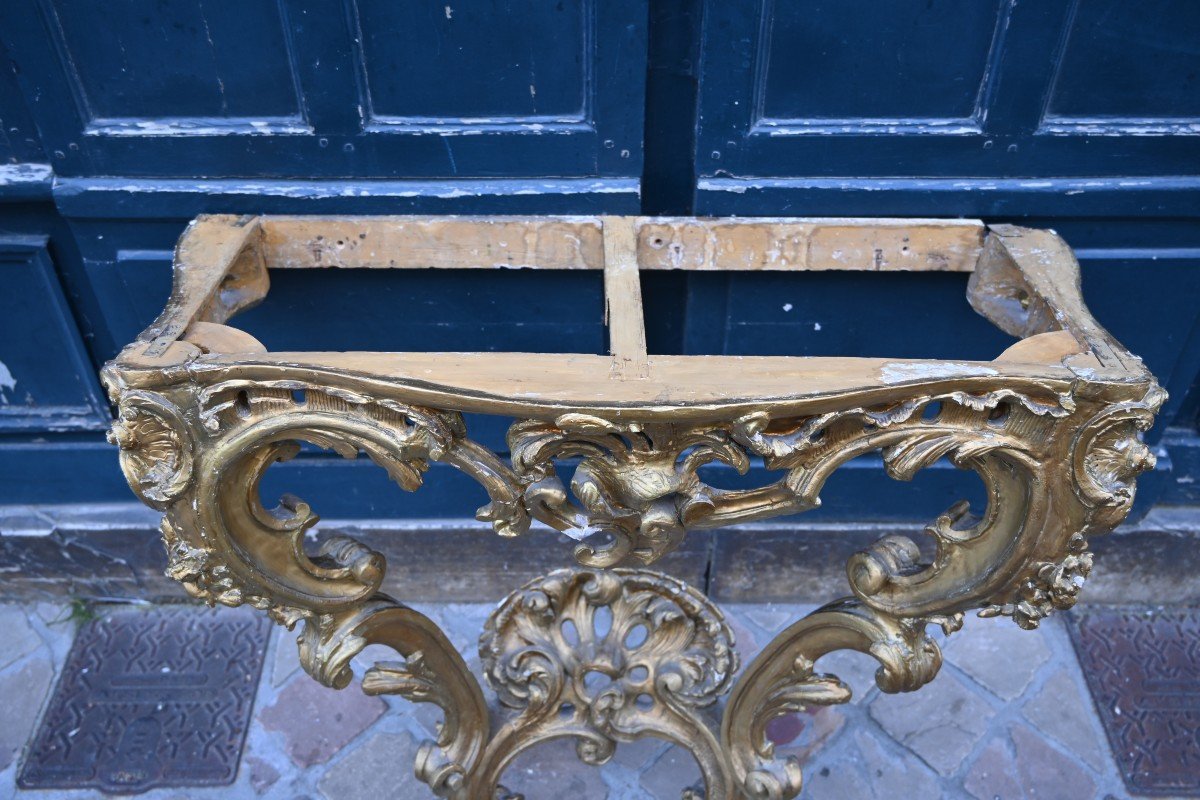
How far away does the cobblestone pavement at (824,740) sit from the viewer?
195 centimetres

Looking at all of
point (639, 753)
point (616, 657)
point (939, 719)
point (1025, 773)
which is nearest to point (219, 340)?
point (616, 657)

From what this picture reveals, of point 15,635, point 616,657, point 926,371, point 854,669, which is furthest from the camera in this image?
point 15,635

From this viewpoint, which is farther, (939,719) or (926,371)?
(939,719)

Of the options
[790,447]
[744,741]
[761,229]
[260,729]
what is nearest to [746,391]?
[790,447]

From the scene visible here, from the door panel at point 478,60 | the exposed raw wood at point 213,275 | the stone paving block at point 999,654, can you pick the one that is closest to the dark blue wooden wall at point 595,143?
the door panel at point 478,60

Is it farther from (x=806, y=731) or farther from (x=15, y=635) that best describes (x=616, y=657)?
(x=15, y=635)

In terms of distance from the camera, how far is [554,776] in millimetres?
1988

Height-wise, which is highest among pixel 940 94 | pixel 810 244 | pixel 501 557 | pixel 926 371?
pixel 940 94

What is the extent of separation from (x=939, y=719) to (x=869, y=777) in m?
0.25

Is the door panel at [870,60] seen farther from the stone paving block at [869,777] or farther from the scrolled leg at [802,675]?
the stone paving block at [869,777]

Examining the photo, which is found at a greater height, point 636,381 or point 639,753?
point 636,381

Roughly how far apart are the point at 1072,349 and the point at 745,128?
0.73 meters

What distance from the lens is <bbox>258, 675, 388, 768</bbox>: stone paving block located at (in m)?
2.04

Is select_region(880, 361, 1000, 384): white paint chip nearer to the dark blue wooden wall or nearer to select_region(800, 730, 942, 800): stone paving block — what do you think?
the dark blue wooden wall
